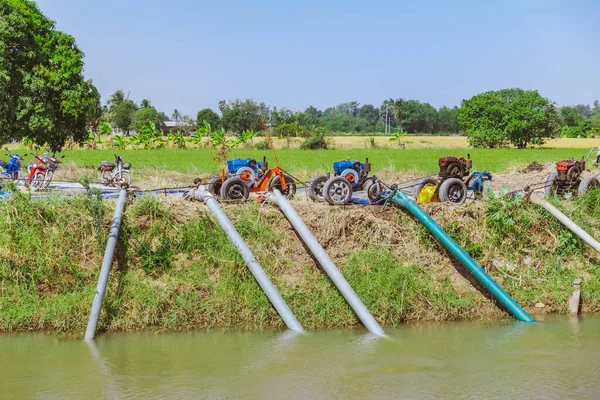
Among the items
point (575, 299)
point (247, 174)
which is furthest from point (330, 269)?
point (575, 299)

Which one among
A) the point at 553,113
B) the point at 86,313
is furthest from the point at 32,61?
the point at 553,113

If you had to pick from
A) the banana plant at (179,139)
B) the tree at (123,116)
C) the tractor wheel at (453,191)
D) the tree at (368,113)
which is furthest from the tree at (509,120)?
the tree at (368,113)

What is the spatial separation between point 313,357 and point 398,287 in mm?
2156

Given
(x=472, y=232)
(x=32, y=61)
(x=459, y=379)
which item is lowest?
(x=459, y=379)

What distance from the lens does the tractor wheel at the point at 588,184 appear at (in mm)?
12413

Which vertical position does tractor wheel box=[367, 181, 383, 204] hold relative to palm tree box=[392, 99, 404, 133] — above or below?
below

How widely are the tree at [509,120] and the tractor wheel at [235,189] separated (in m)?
42.5

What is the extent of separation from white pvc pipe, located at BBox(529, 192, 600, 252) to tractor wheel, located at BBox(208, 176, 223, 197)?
5165 millimetres

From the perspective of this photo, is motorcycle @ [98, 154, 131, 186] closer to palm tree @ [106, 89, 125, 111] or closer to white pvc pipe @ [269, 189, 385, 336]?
white pvc pipe @ [269, 189, 385, 336]

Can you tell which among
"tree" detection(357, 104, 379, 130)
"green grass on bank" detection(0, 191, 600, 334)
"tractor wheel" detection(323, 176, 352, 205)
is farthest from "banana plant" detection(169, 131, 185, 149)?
"tree" detection(357, 104, 379, 130)

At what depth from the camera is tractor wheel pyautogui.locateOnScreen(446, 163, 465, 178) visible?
12734 mm

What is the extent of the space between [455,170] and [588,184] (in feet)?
7.54

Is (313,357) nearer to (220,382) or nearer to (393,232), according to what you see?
(220,382)

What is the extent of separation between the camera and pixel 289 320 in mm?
9133
